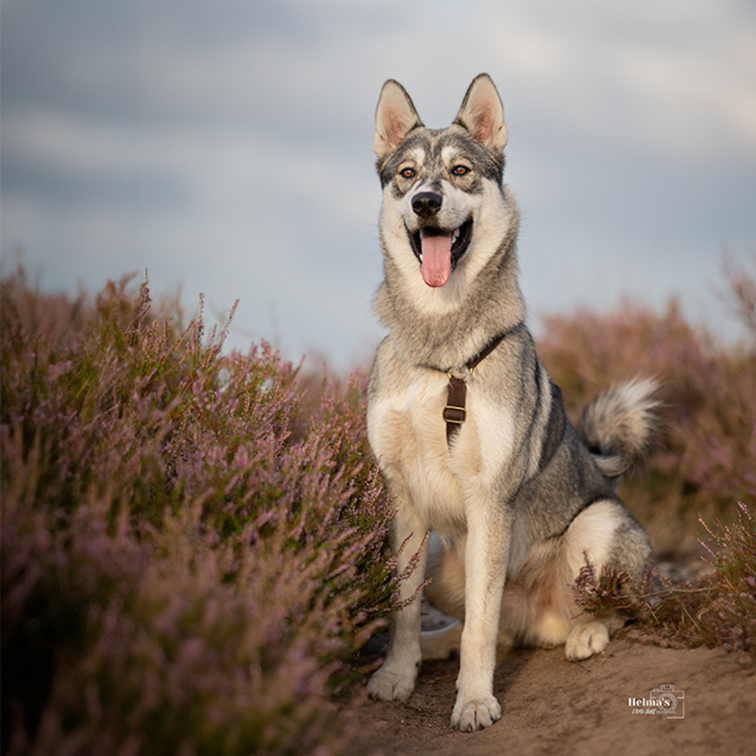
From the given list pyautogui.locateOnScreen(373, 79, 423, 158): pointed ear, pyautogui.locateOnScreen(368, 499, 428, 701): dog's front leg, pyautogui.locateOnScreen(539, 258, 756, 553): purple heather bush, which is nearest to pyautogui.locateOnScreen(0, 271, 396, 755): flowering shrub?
pyautogui.locateOnScreen(368, 499, 428, 701): dog's front leg

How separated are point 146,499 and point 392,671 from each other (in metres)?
1.49

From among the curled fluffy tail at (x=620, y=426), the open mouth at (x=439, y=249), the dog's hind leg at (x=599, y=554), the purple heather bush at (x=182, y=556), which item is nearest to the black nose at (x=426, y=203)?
the open mouth at (x=439, y=249)

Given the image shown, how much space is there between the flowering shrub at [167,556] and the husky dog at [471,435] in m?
0.32

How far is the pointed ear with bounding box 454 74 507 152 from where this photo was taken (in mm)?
3500

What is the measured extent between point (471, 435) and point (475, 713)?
1160 millimetres

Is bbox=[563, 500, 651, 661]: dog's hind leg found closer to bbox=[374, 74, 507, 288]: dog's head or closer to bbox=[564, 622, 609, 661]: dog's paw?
bbox=[564, 622, 609, 661]: dog's paw

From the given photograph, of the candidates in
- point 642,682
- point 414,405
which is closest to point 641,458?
point 642,682

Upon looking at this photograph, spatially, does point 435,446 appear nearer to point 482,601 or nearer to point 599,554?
Result: point 482,601

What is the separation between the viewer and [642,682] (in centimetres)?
280

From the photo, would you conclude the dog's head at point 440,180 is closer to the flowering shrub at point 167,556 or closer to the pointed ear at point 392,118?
the pointed ear at point 392,118

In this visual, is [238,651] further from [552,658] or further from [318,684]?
[552,658]

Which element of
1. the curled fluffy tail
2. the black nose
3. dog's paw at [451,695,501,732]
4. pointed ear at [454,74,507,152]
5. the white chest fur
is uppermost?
pointed ear at [454,74,507,152]

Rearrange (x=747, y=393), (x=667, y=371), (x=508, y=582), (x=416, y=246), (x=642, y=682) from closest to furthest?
(x=642, y=682) < (x=416, y=246) < (x=508, y=582) < (x=747, y=393) < (x=667, y=371)

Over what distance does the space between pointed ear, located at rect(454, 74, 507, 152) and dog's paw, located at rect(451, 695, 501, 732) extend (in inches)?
108
